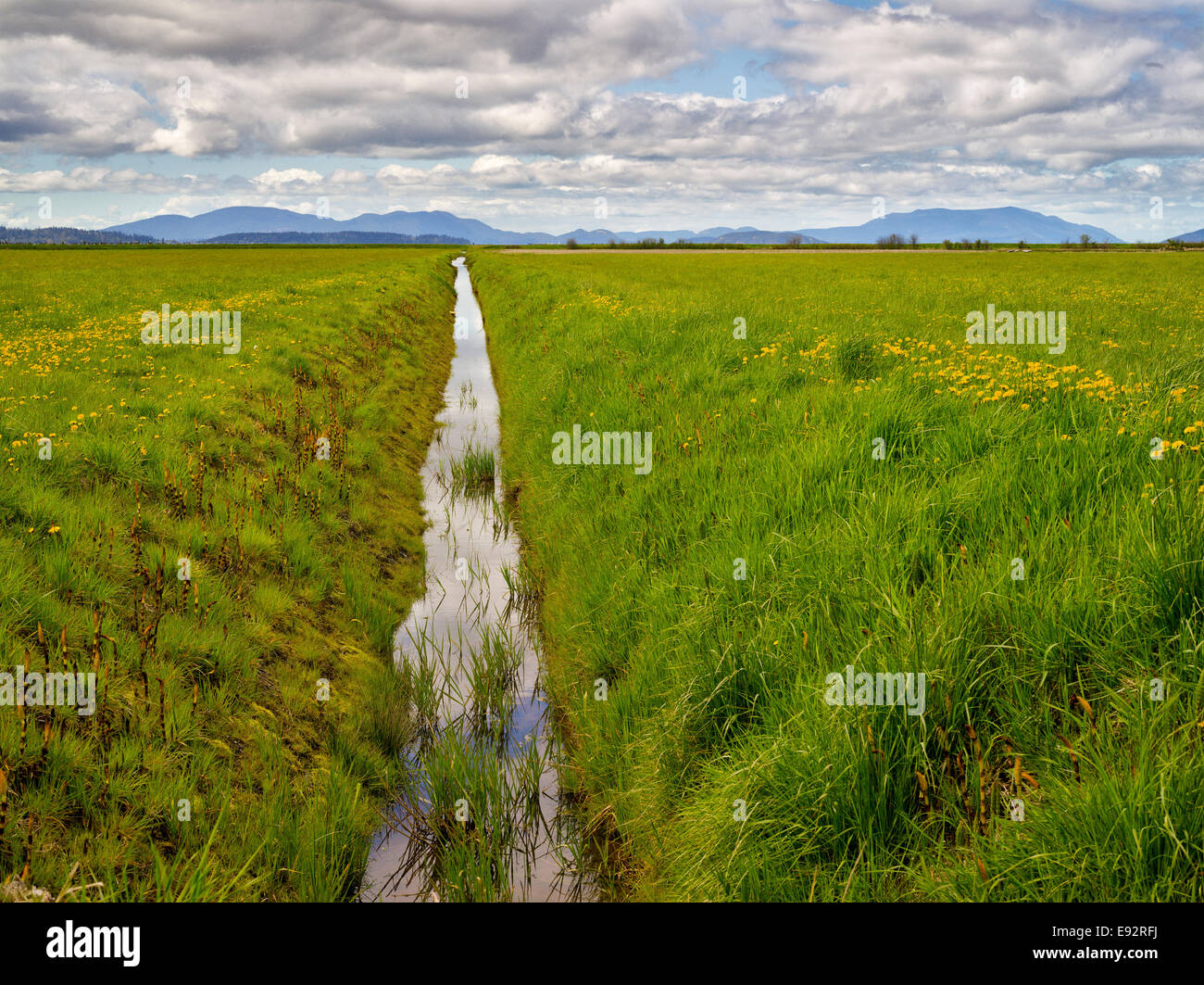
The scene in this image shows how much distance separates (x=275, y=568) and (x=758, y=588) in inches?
191

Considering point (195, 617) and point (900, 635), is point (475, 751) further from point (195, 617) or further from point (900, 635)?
point (900, 635)

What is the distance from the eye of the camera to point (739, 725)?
4191 mm

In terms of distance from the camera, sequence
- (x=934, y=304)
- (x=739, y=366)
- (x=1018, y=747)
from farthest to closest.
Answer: (x=934, y=304)
(x=739, y=366)
(x=1018, y=747)

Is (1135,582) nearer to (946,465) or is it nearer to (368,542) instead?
(946,465)

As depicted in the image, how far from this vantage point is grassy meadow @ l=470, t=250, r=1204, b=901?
2852 millimetres

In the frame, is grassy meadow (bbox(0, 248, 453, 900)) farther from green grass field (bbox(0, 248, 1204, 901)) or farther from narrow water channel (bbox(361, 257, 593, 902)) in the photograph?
narrow water channel (bbox(361, 257, 593, 902))

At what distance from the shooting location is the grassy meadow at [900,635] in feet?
9.36

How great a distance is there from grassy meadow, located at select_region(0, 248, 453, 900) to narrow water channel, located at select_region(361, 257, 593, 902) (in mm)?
248

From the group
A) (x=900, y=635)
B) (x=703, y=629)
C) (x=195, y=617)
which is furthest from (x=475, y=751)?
(x=900, y=635)

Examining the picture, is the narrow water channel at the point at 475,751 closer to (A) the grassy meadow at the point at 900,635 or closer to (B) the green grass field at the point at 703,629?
(B) the green grass field at the point at 703,629

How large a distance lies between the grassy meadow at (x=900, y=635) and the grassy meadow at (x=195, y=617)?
1.90 m

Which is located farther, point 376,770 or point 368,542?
point 368,542

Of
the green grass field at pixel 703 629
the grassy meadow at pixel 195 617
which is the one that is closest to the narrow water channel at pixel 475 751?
the green grass field at pixel 703 629
